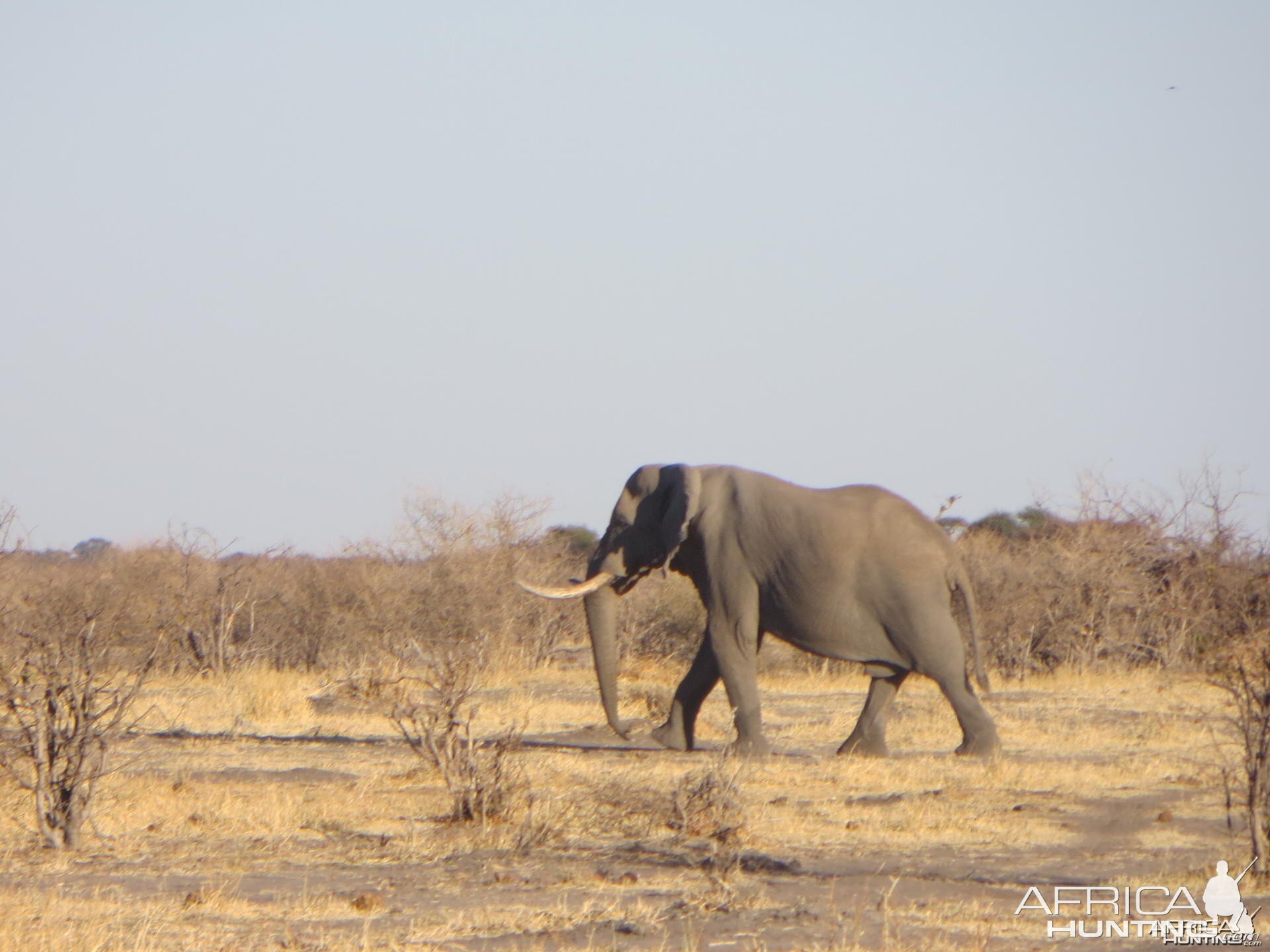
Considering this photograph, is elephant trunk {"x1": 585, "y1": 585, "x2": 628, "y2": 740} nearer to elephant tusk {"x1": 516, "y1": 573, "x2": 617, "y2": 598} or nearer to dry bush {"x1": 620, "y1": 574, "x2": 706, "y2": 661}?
elephant tusk {"x1": 516, "y1": 573, "x2": 617, "y2": 598}

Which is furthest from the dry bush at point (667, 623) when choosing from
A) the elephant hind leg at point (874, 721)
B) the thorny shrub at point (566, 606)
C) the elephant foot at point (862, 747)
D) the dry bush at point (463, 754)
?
the dry bush at point (463, 754)

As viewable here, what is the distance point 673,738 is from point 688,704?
30 centimetres

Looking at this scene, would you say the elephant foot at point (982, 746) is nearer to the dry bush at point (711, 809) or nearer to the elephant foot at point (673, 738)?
the elephant foot at point (673, 738)

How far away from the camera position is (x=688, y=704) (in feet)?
45.6

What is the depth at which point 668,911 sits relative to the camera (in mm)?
7477

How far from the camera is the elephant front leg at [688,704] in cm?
1382

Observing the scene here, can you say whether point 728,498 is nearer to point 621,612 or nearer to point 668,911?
point 668,911

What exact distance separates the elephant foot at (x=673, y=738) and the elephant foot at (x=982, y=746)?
85.4 inches

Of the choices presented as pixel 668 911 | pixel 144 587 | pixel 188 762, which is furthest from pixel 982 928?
pixel 144 587

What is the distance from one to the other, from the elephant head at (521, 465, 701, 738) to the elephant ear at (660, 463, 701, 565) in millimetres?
26

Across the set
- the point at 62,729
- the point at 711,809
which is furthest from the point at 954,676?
the point at 62,729

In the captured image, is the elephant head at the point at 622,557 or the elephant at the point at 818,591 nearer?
the elephant at the point at 818,591

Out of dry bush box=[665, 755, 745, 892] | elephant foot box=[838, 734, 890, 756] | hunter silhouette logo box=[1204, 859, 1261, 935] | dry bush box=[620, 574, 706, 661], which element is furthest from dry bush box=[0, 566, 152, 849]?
dry bush box=[620, 574, 706, 661]

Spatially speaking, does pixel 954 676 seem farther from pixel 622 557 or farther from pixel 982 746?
pixel 622 557
